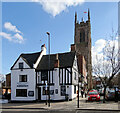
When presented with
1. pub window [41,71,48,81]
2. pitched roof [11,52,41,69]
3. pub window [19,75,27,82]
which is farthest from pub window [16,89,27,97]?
pitched roof [11,52,41,69]

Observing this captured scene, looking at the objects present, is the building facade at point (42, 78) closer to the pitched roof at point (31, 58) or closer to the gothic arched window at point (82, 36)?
the pitched roof at point (31, 58)

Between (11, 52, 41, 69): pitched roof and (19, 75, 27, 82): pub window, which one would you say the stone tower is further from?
(19, 75, 27, 82): pub window

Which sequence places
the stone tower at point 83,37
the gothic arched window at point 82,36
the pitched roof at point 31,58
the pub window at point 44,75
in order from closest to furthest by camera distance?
1. the pub window at point 44,75
2. the pitched roof at point 31,58
3. the stone tower at point 83,37
4. the gothic arched window at point 82,36

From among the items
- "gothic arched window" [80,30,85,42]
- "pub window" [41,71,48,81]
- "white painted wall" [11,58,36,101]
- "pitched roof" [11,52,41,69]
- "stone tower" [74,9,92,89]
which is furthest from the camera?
"gothic arched window" [80,30,85,42]

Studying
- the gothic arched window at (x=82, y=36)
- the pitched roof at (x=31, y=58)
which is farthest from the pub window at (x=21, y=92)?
the gothic arched window at (x=82, y=36)

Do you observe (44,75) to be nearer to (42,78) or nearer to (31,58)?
(42,78)

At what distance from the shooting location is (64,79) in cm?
2397

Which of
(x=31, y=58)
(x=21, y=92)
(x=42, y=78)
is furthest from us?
(x=31, y=58)

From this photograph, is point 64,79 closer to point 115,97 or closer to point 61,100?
point 61,100

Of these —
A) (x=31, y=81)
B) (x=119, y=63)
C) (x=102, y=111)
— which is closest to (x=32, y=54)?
(x=31, y=81)

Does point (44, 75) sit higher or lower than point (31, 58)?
lower

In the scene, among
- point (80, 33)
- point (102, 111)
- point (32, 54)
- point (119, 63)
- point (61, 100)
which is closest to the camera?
point (102, 111)

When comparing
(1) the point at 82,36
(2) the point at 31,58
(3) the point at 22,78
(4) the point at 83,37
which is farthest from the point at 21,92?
(1) the point at 82,36

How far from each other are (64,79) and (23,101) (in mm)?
7893
